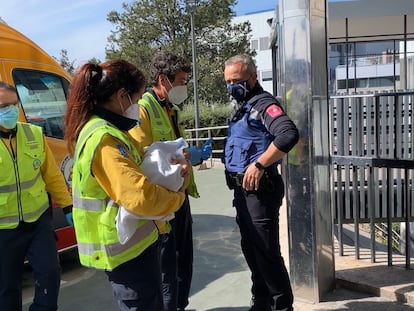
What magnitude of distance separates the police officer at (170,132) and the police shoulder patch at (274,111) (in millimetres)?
539

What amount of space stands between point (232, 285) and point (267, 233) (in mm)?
1258

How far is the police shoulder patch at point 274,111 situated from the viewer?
2.72m

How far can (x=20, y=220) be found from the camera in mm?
2910

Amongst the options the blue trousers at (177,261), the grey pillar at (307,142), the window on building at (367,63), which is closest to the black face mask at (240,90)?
the grey pillar at (307,142)

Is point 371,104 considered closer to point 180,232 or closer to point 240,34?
point 180,232

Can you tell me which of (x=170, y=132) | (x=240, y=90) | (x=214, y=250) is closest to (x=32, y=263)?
(x=170, y=132)

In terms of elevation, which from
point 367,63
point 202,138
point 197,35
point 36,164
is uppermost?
point 197,35

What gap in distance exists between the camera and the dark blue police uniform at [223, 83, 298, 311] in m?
2.85

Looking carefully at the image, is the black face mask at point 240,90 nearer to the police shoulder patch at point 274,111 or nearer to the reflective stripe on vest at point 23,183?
the police shoulder patch at point 274,111

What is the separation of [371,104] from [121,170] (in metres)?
3.75

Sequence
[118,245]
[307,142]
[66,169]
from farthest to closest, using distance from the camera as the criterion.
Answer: [66,169]
[307,142]
[118,245]

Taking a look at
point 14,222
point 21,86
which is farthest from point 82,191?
point 21,86

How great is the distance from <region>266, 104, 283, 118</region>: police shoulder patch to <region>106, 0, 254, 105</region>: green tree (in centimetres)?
2075

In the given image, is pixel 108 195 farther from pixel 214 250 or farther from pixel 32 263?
pixel 214 250
